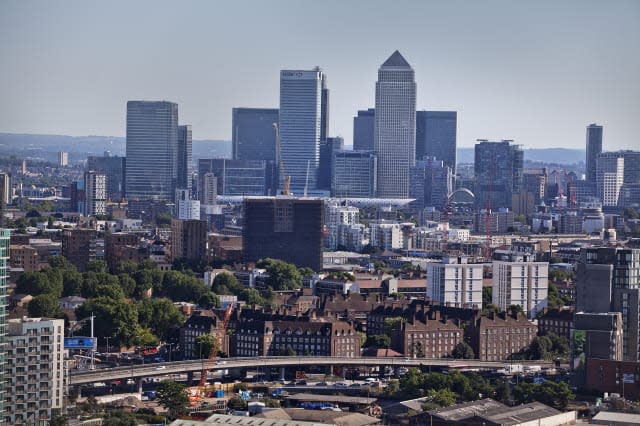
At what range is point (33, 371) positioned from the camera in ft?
104

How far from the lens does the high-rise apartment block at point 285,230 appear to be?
67.4 meters

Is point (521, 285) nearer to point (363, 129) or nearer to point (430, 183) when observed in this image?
point (430, 183)

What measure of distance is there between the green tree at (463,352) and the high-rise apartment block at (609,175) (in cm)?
7824

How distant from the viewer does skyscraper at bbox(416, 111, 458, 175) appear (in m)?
141

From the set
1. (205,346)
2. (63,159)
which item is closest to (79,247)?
(205,346)

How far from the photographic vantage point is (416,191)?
13088 cm

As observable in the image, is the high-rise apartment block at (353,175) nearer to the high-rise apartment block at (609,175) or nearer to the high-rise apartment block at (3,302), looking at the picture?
the high-rise apartment block at (609,175)

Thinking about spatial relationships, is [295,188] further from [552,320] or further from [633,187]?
[552,320]

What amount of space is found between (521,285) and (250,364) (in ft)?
52.6

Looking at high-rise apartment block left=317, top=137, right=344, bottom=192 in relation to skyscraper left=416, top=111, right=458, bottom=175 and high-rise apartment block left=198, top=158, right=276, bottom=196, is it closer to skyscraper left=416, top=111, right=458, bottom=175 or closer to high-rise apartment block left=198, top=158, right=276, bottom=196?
high-rise apartment block left=198, top=158, right=276, bottom=196

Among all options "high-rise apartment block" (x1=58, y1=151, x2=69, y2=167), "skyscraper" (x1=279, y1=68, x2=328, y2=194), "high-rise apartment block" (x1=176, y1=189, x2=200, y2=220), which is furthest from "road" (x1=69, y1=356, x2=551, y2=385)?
"skyscraper" (x1=279, y1=68, x2=328, y2=194)

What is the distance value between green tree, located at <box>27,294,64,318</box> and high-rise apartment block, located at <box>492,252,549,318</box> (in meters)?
13.1

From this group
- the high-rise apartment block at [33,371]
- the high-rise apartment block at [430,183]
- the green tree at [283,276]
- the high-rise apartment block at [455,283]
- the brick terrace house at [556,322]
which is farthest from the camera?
the high-rise apartment block at [430,183]

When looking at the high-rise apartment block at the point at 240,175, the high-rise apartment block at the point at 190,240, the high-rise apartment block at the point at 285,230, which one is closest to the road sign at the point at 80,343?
the high-rise apartment block at the point at 285,230
